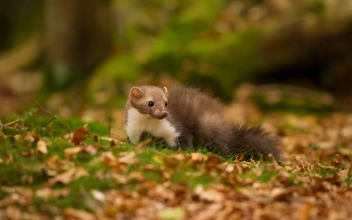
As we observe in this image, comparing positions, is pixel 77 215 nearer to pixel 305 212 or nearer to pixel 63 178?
pixel 63 178

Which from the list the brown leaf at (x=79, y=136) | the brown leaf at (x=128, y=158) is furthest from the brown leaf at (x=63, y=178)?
the brown leaf at (x=79, y=136)

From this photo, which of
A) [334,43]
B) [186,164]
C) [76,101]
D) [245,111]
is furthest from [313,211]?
[76,101]

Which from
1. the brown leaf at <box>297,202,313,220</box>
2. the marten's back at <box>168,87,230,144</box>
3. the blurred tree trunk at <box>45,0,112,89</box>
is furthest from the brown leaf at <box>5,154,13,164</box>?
the blurred tree trunk at <box>45,0,112,89</box>

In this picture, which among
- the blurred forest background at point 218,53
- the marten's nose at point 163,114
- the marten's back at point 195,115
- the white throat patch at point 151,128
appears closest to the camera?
the marten's nose at point 163,114

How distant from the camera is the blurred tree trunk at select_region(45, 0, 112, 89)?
17.3 metres

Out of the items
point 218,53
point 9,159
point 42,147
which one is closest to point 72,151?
point 42,147

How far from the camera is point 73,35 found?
1752cm

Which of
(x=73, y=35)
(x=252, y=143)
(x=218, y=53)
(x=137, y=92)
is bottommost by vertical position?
(x=73, y=35)

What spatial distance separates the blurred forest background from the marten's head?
6.30 m

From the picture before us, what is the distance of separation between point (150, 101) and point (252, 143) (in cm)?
140

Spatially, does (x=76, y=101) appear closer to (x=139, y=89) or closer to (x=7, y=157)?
(x=139, y=89)

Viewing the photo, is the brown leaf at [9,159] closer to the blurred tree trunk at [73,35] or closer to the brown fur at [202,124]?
the brown fur at [202,124]

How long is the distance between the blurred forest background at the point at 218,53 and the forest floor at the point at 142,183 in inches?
277

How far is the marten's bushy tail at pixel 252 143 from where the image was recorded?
8.06m
